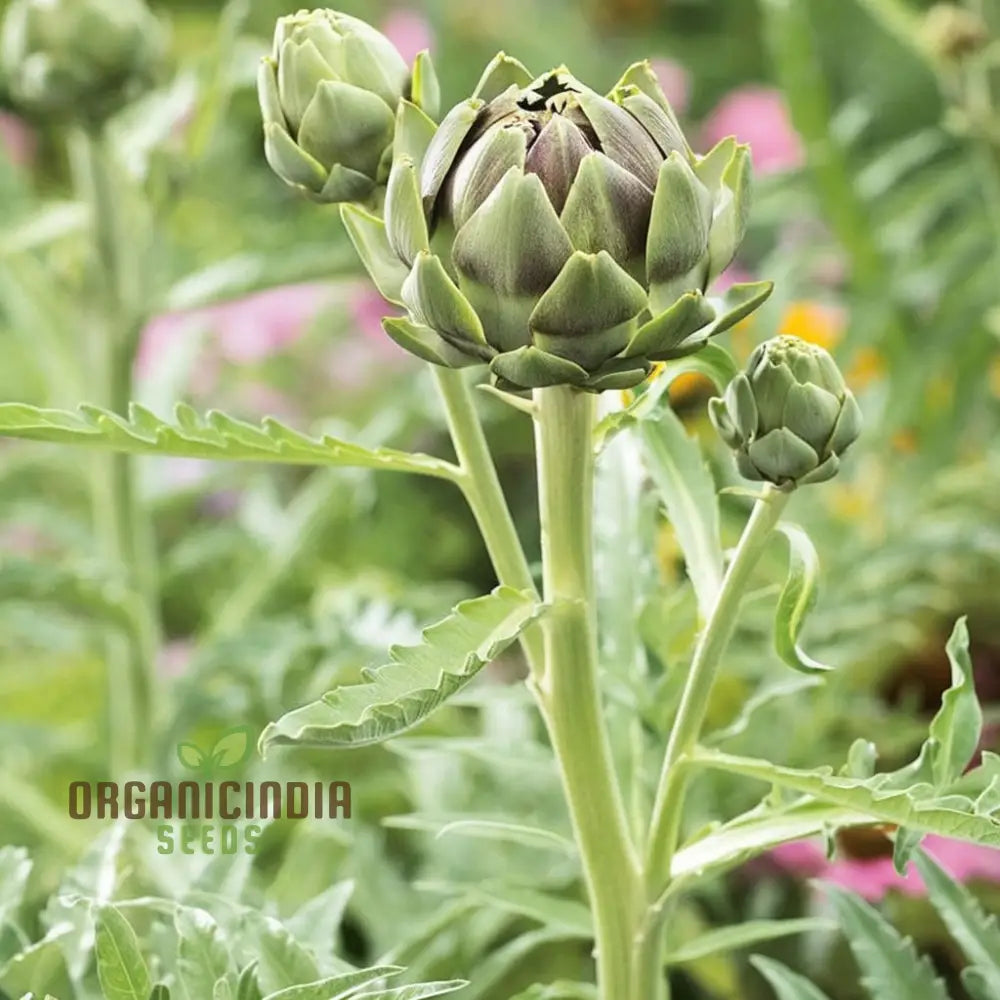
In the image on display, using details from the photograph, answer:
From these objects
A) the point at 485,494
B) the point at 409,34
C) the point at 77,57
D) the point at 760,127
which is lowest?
the point at 485,494

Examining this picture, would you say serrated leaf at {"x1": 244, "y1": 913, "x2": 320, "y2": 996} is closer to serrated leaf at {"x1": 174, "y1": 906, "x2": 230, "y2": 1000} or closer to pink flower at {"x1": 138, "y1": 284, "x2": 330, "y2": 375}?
serrated leaf at {"x1": 174, "y1": 906, "x2": 230, "y2": 1000}

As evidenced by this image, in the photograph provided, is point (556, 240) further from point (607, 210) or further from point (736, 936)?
point (736, 936)

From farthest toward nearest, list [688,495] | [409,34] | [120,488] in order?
1. [409,34]
2. [120,488]
3. [688,495]

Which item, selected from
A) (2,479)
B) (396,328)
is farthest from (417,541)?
(396,328)

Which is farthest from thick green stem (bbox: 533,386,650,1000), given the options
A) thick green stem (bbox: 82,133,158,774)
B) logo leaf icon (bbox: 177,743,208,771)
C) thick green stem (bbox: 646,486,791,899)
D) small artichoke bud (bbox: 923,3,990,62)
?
small artichoke bud (bbox: 923,3,990,62)

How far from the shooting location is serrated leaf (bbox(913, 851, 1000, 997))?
0.37 m

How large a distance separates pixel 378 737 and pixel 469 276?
85mm

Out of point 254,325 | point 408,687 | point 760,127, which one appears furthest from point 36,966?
point 760,127

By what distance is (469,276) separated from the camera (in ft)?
0.90

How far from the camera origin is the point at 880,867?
0.57 meters

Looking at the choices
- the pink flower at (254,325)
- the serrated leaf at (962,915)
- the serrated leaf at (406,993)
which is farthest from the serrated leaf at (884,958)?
the pink flower at (254,325)

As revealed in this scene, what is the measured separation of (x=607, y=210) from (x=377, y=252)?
6 centimetres

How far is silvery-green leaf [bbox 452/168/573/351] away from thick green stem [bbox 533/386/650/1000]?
3 cm

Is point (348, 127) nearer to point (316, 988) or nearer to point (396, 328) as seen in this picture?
point (396, 328)
